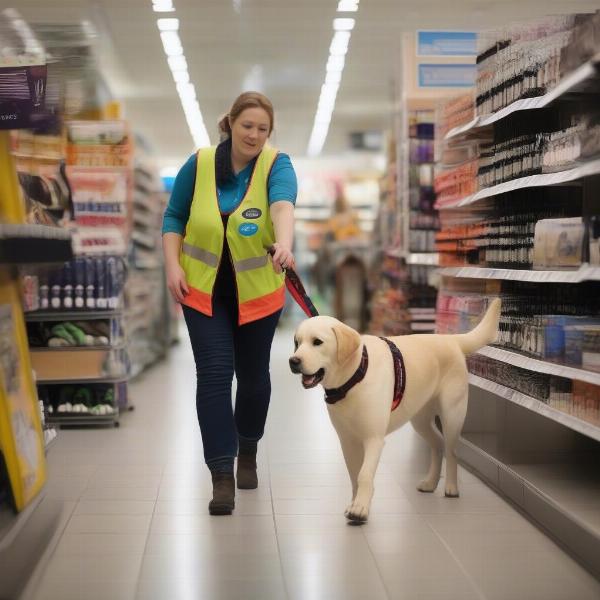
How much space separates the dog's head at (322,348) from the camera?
2.99 meters

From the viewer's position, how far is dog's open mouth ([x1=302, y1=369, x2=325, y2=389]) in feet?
9.89

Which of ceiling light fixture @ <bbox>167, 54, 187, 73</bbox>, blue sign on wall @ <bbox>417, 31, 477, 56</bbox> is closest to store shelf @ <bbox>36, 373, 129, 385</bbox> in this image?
blue sign on wall @ <bbox>417, 31, 477, 56</bbox>

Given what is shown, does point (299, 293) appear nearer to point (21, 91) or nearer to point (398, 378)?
point (398, 378)

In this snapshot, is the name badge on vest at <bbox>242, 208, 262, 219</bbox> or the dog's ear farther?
the name badge on vest at <bbox>242, 208, 262, 219</bbox>

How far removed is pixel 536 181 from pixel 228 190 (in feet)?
3.75

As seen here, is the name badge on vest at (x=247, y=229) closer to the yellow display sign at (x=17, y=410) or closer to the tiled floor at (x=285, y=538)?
the yellow display sign at (x=17, y=410)

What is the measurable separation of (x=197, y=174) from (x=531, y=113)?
1.35 m

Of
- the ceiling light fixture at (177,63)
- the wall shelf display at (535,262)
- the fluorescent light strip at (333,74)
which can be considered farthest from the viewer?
the ceiling light fixture at (177,63)

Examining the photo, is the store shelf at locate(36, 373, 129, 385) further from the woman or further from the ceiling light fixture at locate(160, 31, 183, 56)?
the ceiling light fixture at locate(160, 31, 183, 56)

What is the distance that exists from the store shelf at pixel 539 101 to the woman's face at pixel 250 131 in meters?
0.94

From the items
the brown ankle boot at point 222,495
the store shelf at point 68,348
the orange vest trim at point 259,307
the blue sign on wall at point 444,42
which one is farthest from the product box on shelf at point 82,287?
the blue sign on wall at point 444,42

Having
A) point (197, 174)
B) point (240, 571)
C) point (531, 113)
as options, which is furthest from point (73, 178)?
→ point (240, 571)

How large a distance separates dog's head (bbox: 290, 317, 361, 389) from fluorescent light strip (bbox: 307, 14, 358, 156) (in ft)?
14.2

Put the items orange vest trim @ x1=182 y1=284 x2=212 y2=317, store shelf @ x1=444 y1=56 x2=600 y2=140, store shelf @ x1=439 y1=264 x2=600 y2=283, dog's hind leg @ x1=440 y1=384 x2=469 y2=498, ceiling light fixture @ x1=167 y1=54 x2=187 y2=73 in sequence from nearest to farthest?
store shelf @ x1=444 y1=56 x2=600 y2=140
store shelf @ x1=439 y1=264 x2=600 y2=283
orange vest trim @ x1=182 y1=284 x2=212 y2=317
dog's hind leg @ x1=440 y1=384 x2=469 y2=498
ceiling light fixture @ x1=167 y1=54 x2=187 y2=73
